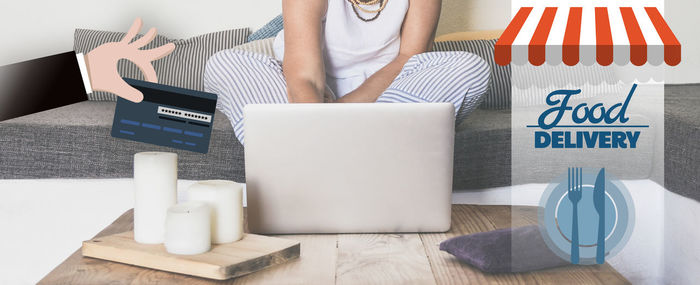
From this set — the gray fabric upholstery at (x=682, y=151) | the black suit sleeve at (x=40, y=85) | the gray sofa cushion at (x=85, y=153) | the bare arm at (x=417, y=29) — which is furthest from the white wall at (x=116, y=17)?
the gray fabric upholstery at (x=682, y=151)

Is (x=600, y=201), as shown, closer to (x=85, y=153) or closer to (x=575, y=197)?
(x=575, y=197)

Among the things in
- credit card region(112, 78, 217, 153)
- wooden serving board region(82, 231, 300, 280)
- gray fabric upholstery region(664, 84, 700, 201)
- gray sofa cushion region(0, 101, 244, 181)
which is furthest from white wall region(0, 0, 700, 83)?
wooden serving board region(82, 231, 300, 280)

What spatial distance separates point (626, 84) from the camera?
2305mm

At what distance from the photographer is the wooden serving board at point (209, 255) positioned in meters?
0.76

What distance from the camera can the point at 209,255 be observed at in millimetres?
803

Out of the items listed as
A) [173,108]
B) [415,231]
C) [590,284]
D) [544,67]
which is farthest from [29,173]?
[544,67]

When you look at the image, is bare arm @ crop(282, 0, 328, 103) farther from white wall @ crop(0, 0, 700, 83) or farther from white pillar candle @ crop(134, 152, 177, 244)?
white wall @ crop(0, 0, 700, 83)

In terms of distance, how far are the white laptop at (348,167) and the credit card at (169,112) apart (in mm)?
192

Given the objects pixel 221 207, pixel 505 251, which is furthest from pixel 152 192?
pixel 505 251

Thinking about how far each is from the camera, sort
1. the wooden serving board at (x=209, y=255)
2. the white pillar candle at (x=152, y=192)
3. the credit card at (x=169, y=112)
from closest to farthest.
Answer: the wooden serving board at (x=209, y=255)
the white pillar candle at (x=152, y=192)
the credit card at (x=169, y=112)

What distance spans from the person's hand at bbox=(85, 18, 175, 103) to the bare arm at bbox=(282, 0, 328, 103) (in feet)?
1.22

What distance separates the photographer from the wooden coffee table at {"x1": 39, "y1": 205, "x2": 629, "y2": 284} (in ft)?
2.52

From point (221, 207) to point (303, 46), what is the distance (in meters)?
0.66

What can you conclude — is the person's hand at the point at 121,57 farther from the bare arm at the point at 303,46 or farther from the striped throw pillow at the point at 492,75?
the striped throw pillow at the point at 492,75
